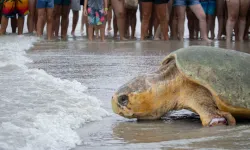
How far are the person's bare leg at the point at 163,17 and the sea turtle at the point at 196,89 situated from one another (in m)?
9.57

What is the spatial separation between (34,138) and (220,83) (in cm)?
164

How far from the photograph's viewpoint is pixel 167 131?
4.89 metres

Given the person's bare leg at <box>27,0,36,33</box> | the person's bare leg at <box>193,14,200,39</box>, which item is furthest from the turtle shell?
the person's bare leg at <box>27,0,36,33</box>

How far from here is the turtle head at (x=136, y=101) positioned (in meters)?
5.31

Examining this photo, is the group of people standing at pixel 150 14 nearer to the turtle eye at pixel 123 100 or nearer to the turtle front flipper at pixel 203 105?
the turtle front flipper at pixel 203 105

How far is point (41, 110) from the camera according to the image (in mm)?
5215

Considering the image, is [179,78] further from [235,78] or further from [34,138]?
[34,138]

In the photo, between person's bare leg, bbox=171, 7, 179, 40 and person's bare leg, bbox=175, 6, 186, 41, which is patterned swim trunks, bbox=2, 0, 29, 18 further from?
person's bare leg, bbox=175, 6, 186, 41

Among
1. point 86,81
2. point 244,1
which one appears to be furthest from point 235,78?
point 244,1

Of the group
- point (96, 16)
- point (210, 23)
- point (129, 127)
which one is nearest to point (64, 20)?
point (96, 16)

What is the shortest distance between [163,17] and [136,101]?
32.7 feet

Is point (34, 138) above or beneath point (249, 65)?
beneath

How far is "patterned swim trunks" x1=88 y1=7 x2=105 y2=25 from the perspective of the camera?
15.0 metres

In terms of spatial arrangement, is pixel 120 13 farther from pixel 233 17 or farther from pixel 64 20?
pixel 233 17
